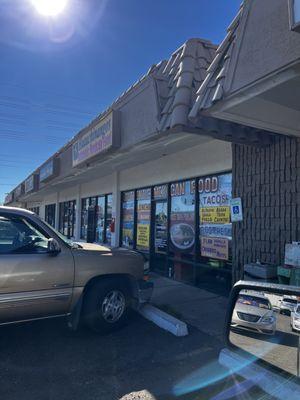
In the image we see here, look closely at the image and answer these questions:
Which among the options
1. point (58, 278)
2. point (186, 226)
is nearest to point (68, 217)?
point (186, 226)

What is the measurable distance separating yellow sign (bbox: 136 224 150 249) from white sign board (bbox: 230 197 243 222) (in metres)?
4.02

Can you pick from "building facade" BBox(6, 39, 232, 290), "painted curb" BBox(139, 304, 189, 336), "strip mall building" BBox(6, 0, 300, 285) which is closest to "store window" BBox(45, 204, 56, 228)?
"building facade" BBox(6, 39, 232, 290)

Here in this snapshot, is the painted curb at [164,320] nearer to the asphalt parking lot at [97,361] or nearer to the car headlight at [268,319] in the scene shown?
the asphalt parking lot at [97,361]

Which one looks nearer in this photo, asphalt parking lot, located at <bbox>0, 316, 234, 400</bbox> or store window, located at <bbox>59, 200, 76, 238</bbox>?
asphalt parking lot, located at <bbox>0, 316, 234, 400</bbox>

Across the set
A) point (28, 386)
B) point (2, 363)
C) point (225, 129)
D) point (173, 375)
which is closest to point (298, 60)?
point (225, 129)

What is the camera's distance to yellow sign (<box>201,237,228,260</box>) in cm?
786

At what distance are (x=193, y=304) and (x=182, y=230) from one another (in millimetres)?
2712

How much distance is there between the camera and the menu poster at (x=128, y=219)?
12156 mm

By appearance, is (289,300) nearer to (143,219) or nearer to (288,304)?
(288,304)

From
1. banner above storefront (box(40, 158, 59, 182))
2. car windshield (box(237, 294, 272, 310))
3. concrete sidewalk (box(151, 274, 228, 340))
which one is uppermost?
banner above storefront (box(40, 158, 59, 182))

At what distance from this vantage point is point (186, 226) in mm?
9188

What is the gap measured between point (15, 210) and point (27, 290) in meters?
1.15

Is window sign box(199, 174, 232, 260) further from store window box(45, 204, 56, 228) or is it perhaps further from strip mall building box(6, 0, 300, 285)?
store window box(45, 204, 56, 228)

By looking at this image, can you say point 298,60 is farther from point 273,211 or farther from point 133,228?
point 133,228
